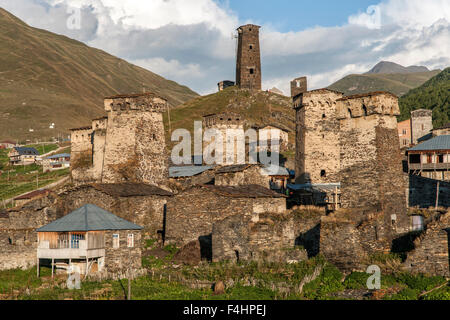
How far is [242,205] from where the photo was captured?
117 ft

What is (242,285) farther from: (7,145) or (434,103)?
(7,145)

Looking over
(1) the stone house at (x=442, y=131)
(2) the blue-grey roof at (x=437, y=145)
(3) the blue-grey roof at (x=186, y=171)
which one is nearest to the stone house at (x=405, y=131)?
(1) the stone house at (x=442, y=131)

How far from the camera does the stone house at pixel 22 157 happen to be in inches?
3885

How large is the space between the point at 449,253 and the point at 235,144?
3748 centimetres

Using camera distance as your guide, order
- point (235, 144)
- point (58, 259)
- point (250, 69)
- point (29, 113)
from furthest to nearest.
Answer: point (29, 113) < point (250, 69) < point (235, 144) < point (58, 259)

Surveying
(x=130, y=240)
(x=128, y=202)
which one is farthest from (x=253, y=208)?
(x=128, y=202)

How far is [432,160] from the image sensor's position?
5456 centimetres

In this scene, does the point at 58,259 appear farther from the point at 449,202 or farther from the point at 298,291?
the point at 449,202

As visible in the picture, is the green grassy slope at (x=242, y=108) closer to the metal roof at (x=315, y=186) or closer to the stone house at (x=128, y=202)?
the metal roof at (x=315, y=186)

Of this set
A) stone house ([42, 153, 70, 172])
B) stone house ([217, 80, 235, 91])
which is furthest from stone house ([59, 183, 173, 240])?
stone house ([217, 80, 235, 91])

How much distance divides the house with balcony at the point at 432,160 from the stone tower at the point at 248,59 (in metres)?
52.5

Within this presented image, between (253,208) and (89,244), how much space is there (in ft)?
35.5
